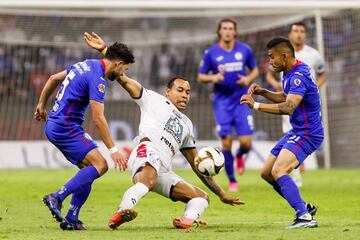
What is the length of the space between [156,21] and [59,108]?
58.4 feet

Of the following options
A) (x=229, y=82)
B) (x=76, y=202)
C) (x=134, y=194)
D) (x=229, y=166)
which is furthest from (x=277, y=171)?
(x=229, y=82)

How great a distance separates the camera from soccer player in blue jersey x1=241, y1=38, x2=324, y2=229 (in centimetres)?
962

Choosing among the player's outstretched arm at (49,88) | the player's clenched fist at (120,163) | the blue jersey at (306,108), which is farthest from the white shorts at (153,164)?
the blue jersey at (306,108)

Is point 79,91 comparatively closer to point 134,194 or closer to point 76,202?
point 76,202

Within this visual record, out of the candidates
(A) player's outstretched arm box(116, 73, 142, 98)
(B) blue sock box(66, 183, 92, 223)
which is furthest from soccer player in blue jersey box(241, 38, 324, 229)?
(B) blue sock box(66, 183, 92, 223)

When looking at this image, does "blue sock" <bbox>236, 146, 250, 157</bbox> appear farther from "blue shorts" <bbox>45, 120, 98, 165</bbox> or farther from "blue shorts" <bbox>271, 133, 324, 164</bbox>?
"blue shorts" <bbox>45, 120, 98, 165</bbox>

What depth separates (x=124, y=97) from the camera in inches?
1013

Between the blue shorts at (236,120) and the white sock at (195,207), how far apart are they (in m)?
6.33

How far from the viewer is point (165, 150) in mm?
9922

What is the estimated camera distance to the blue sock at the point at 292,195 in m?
9.42

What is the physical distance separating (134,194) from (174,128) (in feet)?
→ 4.16

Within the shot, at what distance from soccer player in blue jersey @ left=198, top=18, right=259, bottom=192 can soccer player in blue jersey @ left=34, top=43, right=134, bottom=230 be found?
631 cm

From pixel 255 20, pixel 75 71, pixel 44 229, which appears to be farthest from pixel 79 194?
pixel 255 20

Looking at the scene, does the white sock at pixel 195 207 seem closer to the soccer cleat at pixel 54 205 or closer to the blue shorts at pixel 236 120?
the soccer cleat at pixel 54 205
